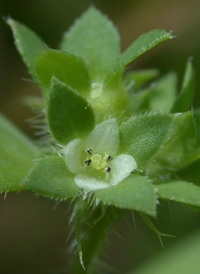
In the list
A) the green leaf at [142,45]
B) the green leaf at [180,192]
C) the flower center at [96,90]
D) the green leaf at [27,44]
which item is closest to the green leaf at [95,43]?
the flower center at [96,90]

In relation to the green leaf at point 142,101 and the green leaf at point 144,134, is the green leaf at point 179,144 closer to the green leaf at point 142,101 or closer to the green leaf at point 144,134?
the green leaf at point 144,134

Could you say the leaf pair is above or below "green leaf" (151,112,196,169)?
above

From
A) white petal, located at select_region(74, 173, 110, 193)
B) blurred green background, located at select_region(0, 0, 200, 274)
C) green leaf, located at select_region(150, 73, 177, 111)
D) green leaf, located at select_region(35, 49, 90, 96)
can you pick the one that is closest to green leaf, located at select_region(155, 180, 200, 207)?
white petal, located at select_region(74, 173, 110, 193)

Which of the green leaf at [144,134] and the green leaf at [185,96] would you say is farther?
the green leaf at [185,96]

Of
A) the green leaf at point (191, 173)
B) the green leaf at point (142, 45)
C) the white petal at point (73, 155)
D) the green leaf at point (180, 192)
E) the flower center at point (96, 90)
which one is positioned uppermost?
the green leaf at point (142, 45)

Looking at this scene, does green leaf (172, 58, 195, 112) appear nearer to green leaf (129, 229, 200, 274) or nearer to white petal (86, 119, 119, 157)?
white petal (86, 119, 119, 157)

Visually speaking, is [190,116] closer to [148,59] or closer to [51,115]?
[51,115]

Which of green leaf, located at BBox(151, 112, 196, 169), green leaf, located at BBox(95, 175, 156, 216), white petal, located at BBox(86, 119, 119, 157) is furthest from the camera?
Result: green leaf, located at BBox(151, 112, 196, 169)

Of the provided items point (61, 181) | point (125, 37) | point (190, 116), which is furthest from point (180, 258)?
point (125, 37)
